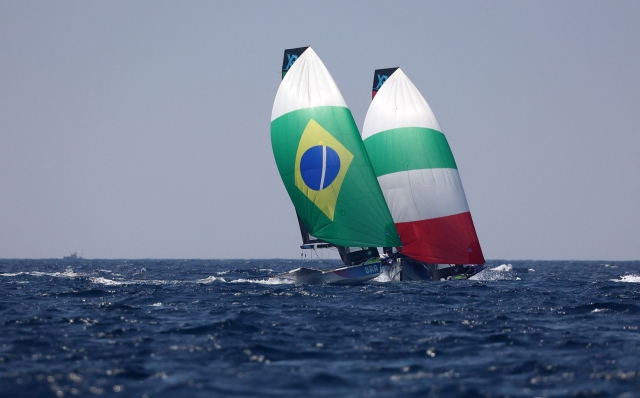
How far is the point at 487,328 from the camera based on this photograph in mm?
20297

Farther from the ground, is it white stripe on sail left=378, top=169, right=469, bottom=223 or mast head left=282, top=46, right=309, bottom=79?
mast head left=282, top=46, right=309, bottom=79

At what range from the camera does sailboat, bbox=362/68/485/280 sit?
132 ft

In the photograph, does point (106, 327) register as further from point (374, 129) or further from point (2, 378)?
point (374, 129)

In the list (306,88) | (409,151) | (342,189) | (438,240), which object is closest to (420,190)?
(409,151)

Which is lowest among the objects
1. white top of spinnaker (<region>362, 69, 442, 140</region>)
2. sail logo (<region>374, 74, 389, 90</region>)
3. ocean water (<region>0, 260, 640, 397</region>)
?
ocean water (<region>0, 260, 640, 397</region>)

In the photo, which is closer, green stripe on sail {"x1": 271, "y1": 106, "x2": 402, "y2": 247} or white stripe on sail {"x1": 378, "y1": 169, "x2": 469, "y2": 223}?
green stripe on sail {"x1": 271, "y1": 106, "x2": 402, "y2": 247}

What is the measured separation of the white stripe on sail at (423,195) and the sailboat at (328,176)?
10.3ft

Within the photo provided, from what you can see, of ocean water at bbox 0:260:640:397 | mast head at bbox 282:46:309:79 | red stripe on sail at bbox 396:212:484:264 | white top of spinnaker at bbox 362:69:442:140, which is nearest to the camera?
ocean water at bbox 0:260:640:397

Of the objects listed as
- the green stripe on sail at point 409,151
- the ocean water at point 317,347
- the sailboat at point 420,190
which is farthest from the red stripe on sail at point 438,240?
A: the ocean water at point 317,347

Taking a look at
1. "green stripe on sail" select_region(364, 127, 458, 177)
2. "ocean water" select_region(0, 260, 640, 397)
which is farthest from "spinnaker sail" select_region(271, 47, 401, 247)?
"ocean water" select_region(0, 260, 640, 397)

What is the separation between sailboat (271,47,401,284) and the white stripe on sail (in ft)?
10.3

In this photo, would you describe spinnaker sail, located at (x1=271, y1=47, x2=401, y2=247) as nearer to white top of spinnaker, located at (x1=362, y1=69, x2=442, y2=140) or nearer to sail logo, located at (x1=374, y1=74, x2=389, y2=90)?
white top of spinnaker, located at (x1=362, y1=69, x2=442, y2=140)

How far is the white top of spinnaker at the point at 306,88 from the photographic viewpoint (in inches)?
1462

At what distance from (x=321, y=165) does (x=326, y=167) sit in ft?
0.85
